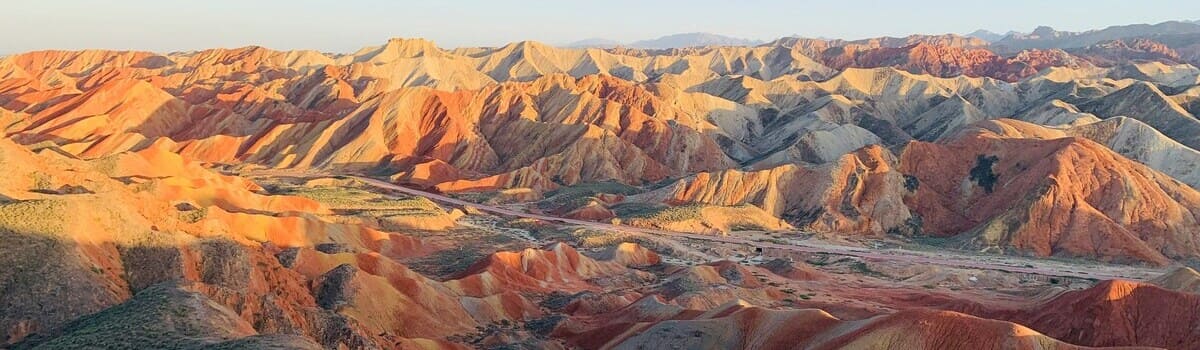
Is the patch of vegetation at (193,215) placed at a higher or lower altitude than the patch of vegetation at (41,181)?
lower

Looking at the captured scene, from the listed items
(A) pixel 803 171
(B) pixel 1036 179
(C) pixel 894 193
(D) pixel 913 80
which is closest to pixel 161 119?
(A) pixel 803 171

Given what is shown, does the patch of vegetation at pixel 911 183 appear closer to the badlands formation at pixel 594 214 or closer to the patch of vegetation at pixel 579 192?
the badlands formation at pixel 594 214

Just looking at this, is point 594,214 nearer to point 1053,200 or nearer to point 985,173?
point 985,173

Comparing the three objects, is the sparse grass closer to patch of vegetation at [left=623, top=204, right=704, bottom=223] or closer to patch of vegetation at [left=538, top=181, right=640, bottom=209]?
patch of vegetation at [left=538, top=181, right=640, bottom=209]

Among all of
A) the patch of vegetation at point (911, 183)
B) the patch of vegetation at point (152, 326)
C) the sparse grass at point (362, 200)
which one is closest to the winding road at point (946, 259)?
the sparse grass at point (362, 200)

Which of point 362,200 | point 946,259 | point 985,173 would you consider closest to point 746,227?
point 946,259
